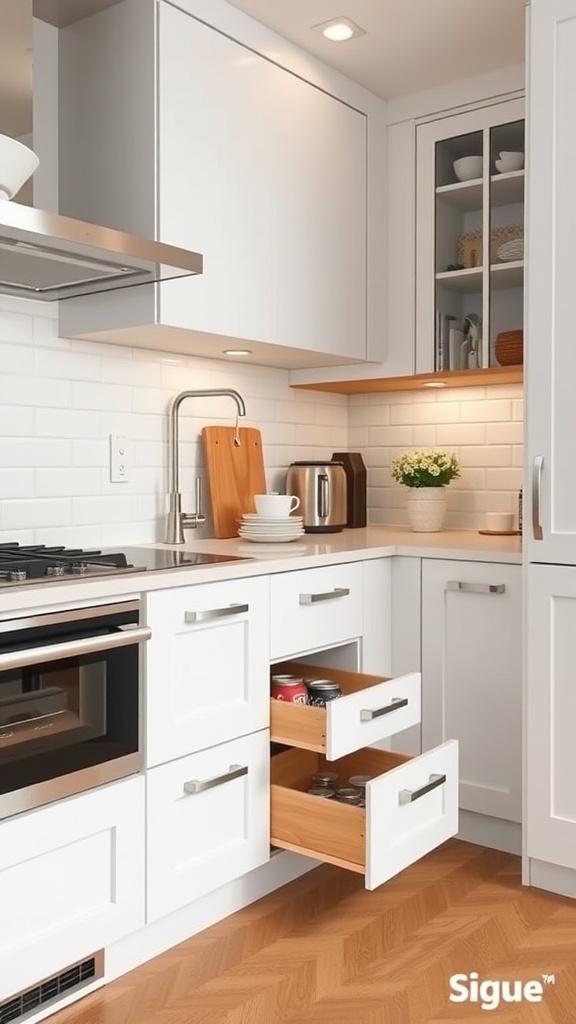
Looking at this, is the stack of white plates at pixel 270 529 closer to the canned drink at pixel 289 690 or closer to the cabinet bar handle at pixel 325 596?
the cabinet bar handle at pixel 325 596

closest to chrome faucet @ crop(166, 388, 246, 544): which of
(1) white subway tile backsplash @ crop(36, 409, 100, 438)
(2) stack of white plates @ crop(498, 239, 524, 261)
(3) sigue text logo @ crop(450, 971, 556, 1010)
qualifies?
(1) white subway tile backsplash @ crop(36, 409, 100, 438)

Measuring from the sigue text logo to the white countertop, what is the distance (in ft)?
3.29

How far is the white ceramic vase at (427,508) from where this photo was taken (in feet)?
10.4

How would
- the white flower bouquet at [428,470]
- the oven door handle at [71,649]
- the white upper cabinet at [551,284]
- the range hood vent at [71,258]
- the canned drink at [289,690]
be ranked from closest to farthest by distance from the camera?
1. the oven door handle at [71,649]
2. the range hood vent at [71,258]
3. the white upper cabinet at [551,284]
4. the canned drink at [289,690]
5. the white flower bouquet at [428,470]

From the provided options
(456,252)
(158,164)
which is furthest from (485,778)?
(158,164)

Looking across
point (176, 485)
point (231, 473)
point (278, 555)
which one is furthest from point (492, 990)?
point (231, 473)

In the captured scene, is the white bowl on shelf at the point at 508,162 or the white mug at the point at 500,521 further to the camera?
the white mug at the point at 500,521

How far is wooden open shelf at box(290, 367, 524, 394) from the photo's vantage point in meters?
2.97

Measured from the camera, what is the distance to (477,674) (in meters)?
2.66

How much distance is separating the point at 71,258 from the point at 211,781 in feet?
3.97

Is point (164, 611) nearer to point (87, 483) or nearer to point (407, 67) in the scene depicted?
point (87, 483)

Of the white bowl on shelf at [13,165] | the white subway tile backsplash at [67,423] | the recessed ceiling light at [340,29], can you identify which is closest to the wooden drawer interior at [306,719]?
the white subway tile backsplash at [67,423]

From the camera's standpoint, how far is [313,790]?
2.53 m

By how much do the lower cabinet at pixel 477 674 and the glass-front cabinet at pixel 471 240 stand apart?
2.34 ft
